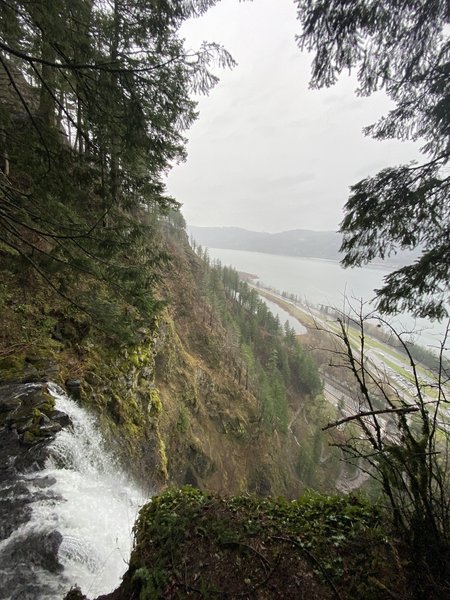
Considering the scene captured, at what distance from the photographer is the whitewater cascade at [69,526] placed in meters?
2.84

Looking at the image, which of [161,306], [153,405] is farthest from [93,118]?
[153,405]

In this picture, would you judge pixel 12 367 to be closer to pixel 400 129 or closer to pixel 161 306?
pixel 161 306

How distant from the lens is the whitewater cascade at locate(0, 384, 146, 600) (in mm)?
2840

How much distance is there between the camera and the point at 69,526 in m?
3.37

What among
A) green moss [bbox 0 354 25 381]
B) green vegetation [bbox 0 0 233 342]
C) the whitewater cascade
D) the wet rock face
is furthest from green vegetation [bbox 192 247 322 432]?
green vegetation [bbox 0 0 233 342]

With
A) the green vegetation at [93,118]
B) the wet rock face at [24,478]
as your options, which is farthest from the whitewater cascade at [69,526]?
the green vegetation at [93,118]

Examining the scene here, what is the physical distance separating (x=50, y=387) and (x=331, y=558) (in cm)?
466

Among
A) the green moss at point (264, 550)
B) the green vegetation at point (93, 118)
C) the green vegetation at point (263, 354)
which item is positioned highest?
the green vegetation at point (93, 118)

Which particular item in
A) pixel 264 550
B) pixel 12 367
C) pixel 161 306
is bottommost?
pixel 264 550

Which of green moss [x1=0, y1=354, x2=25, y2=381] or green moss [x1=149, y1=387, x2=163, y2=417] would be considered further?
green moss [x1=149, y1=387, x2=163, y2=417]

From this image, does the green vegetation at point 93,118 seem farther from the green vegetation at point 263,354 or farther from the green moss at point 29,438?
the green vegetation at point 263,354

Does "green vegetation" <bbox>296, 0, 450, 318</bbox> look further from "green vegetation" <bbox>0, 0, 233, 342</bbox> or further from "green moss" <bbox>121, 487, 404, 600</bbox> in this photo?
"green moss" <bbox>121, 487, 404, 600</bbox>

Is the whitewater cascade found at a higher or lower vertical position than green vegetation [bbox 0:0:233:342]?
lower

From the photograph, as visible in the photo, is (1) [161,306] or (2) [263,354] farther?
(2) [263,354]
